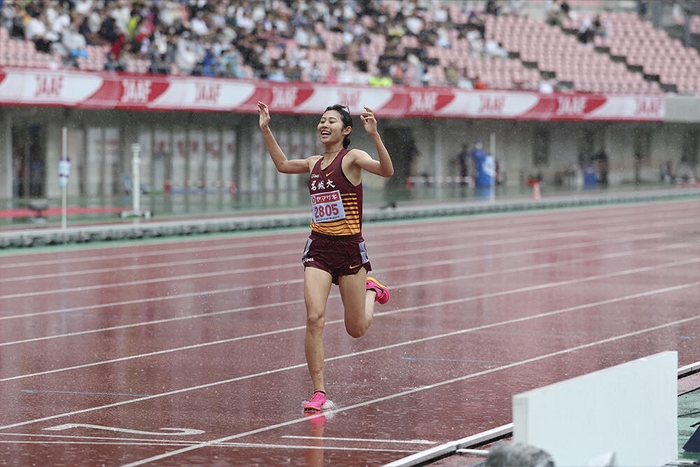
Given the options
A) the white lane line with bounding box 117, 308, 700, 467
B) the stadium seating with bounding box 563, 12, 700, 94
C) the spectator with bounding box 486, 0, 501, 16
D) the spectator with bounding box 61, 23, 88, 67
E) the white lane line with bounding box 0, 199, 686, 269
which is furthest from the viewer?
the stadium seating with bounding box 563, 12, 700, 94

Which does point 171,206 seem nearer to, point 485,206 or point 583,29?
Result: point 485,206

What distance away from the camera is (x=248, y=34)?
37812 millimetres

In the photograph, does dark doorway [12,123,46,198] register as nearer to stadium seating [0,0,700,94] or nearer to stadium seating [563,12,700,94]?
stadium seating [0,0,700,94]

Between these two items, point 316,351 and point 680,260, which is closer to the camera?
point 316,351

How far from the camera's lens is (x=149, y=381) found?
401 inches

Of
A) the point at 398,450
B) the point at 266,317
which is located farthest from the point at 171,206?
the point at 398,450

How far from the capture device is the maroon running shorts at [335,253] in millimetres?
9008

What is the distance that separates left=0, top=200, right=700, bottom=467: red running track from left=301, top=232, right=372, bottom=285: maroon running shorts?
92cm

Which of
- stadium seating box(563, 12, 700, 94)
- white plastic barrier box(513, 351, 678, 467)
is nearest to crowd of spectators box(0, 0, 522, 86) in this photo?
stadium seating box(563, 12, 700, 94)

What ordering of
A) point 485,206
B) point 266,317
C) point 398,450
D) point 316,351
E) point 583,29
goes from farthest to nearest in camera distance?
point 583,29
point 485,206
point 266,317
point 316,351
point 398,450

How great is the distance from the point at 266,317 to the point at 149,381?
13.8 ft

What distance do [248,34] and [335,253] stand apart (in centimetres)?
2945

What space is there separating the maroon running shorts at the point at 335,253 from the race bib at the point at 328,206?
124 mm

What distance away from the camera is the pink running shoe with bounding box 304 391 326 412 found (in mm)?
8859
